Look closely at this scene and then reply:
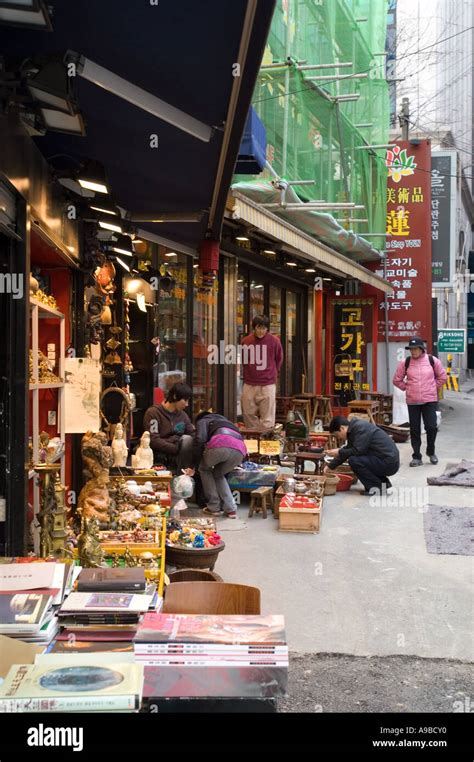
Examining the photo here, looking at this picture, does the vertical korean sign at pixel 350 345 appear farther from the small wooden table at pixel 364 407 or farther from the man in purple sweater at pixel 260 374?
the man in purple sweater at pixel 260 374

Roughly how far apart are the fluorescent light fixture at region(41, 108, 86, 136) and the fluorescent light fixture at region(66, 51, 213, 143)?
222 mm

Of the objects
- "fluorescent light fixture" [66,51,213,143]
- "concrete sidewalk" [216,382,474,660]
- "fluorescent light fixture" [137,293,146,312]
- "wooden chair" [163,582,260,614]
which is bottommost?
"concrete sidewalk" [216,382,474,660]

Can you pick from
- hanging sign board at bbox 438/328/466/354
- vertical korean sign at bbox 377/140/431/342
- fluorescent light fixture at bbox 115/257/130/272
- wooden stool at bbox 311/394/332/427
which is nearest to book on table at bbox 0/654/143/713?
fluorescent light fixture at bbox 115/257/130/272

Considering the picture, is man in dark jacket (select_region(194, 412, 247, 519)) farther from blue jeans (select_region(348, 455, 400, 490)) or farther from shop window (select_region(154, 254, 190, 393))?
shop window (select_region(154, 254, 190, 393))

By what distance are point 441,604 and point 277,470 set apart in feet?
11.3

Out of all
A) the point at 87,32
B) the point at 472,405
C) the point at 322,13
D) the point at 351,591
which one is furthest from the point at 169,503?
the point at 472,405

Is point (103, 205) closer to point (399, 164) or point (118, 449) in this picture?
point (118, 449)

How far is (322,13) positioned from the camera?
1299 cm

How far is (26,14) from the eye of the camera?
2.78 metres

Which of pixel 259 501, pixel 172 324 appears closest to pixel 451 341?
pixel 172 324

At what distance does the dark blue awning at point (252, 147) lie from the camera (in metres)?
6.16

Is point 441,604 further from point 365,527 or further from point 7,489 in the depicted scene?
point 7,489

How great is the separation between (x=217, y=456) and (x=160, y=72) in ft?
14.3

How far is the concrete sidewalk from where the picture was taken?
447 centimetres
